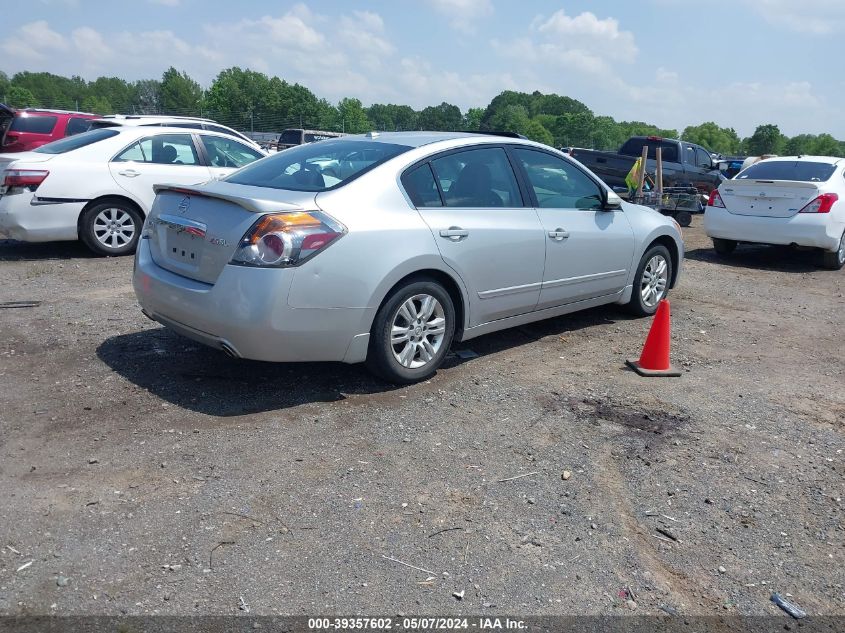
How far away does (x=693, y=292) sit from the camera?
8.73 meters

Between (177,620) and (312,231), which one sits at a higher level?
(312,231)

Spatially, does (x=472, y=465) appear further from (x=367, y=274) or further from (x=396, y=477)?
(x=367, y=274)

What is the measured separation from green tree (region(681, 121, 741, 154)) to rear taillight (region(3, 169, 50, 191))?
94944 millimetres

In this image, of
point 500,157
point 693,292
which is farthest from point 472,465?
point 693,292

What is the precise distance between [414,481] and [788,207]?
345 inches

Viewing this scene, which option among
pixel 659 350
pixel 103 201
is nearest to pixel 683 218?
pixel 659 350

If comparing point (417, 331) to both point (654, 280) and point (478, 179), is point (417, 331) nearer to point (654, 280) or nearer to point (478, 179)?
point (478, 179)

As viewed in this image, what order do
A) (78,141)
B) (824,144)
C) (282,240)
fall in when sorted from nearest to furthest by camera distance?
(282,240) < (78,141) < (824,144)

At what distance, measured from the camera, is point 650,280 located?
7152mm

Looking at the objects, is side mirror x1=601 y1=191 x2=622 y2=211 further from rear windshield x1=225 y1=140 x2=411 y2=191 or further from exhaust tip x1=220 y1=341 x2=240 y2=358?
exhaust tip x1=220 y1=341 x2=240 y2=358

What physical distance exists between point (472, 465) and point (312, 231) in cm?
162

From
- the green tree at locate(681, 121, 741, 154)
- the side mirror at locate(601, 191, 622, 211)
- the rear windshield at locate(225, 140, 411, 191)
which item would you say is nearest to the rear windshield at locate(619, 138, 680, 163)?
the side mirror at locate(601, 191, 622, 211)

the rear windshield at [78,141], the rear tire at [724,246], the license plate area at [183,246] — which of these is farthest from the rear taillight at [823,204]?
the rear windshield at [78,141]

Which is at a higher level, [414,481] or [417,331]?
[417,331]
